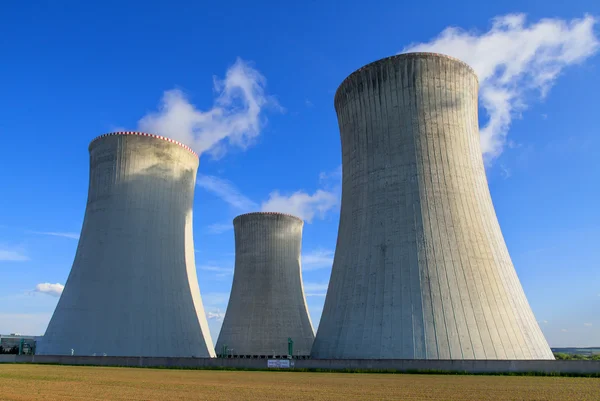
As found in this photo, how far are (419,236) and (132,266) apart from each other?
43.1 ft

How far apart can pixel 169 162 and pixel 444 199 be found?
14.2 metres

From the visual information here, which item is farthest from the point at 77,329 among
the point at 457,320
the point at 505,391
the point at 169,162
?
the point at 505,391

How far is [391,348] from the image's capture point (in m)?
16.4

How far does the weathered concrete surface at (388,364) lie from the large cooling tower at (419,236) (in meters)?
0.52

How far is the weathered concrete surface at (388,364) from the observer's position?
14493 mm

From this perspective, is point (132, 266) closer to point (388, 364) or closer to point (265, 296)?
point (265, 296)

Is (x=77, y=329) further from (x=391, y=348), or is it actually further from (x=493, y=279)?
(x=493, y=279)

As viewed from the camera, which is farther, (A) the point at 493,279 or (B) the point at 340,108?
(B) the point at 340,108

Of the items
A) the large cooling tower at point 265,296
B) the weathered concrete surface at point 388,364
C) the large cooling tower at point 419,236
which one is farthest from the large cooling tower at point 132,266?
the large cooling tower at point 419,236

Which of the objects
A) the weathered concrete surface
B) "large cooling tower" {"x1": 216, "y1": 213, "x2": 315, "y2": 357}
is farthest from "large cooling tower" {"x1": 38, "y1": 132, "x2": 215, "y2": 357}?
"large cooling tower" {"x1": 216, "y1": 213, "x2": 315, "y2": 357}

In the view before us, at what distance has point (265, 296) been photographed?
34469 millimetres

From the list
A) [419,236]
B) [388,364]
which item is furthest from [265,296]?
[388,364]

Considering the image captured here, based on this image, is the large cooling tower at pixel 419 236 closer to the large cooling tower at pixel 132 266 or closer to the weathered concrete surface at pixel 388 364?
the weathered concrete surface at pixel 388 364

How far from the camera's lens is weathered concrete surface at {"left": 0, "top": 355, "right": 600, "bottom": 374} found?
1449cm
